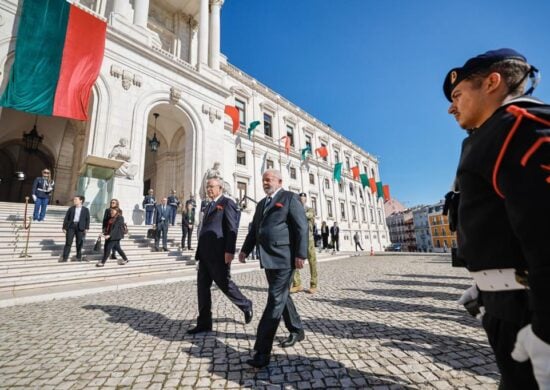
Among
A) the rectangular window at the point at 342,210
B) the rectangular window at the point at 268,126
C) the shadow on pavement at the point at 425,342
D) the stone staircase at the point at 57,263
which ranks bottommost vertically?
the shadow on pavement at the point at 425,342

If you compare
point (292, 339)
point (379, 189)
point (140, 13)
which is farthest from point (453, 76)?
point (379, 189)

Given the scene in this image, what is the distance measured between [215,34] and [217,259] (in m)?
20.3

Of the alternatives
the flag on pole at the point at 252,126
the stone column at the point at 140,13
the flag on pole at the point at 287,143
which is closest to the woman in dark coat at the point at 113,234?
the stone column at the point at 140,13

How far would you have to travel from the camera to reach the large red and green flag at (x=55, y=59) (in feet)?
32.1

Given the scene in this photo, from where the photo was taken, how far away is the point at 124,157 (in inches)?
453

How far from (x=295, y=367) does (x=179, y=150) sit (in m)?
16.8

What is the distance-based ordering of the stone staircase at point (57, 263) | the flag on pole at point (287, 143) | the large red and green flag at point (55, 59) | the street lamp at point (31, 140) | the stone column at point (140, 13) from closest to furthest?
the stone staircase at point (57, 263)
the large red and green flag at point (55, 59)
the street lamp at point (31, 140)
the stone column at point (140, 13)
the flag on pole at point (287, 143)

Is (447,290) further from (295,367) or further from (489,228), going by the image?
(489,228)

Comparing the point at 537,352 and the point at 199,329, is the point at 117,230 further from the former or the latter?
the point at 537,352

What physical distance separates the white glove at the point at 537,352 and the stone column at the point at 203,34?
64.4 feet

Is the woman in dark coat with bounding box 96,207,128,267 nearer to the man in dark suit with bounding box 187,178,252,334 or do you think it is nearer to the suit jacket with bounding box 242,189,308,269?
the man in dark suit with bounding box 187,178,252,334

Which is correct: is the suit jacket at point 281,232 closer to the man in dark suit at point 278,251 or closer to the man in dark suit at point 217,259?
the man in dark suit at point 278,251

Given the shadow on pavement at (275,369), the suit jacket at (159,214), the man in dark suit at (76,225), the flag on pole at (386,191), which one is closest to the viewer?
the shadow on pavement at (275,369)

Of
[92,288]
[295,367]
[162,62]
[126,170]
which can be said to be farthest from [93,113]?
[295,367]
